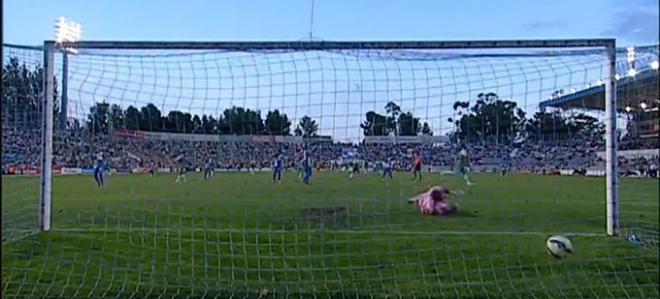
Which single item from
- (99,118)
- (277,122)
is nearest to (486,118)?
(277,122)

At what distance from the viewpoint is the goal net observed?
18.2 ft

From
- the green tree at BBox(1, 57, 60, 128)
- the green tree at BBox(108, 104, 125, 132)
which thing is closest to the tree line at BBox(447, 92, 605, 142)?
the green tree at BBox(108, 104, 125, 132)

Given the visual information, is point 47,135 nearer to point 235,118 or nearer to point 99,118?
point 99,118

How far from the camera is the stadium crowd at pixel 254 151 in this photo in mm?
7691

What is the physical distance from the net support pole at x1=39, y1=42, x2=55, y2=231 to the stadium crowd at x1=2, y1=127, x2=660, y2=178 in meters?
0.33

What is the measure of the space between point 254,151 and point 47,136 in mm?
2914

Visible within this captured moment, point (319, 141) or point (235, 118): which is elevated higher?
point (235, 118)

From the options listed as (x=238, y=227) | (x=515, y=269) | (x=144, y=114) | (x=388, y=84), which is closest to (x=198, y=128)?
(x=144, y=114)

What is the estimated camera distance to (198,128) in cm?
798

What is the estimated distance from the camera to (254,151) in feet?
30.7

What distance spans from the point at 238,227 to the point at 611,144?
4.57 metres

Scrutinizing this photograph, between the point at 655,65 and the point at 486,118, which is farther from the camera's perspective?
the point at 486,118

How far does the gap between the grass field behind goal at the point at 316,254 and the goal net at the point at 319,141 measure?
31 mm

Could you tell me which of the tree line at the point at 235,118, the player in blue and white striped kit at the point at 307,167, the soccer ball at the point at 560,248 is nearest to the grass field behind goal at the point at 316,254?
the soccer ball at the point at 560,248
